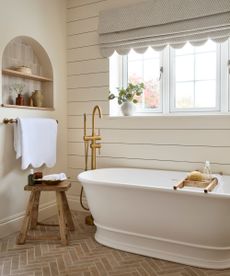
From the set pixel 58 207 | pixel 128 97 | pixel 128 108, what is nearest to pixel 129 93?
pixel 128 97

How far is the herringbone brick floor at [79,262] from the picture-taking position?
220 centimetres

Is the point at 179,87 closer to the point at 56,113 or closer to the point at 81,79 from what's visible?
the point at 81,79

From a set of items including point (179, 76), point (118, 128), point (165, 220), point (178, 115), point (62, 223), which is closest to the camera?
point (165, 220)

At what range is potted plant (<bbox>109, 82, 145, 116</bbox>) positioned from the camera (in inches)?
132

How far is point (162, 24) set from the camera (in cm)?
306

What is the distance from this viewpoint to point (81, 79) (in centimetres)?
362

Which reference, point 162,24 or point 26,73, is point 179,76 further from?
point 26,73

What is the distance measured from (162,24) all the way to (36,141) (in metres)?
1.78

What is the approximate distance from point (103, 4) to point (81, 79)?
2.94 feet

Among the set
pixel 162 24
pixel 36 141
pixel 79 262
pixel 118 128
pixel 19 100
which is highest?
pixel 162 24

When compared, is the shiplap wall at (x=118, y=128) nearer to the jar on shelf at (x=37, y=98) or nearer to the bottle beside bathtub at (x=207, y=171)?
the bottle beside bathtub at (x=207, y=171)

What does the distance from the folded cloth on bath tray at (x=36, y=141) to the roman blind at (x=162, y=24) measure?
1084 millimetres

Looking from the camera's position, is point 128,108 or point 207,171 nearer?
point 207,171

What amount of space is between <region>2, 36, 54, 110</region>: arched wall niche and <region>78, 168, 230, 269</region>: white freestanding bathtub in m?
1.21
